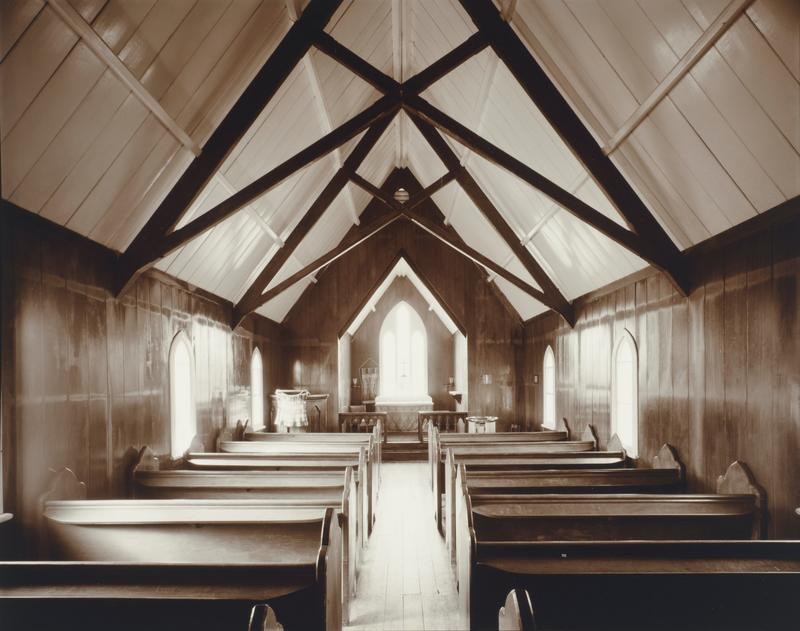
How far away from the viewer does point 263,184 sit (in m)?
5.33

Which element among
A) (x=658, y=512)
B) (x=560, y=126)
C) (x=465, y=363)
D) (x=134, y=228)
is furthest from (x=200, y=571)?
(x=465, y=363)

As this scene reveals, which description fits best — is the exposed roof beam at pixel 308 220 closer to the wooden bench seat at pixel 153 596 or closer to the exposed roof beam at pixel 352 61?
the exposed roof beam at pixel 352 61

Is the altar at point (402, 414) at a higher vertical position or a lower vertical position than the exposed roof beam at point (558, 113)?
lower

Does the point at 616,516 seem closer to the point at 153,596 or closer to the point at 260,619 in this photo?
the point at 260,619

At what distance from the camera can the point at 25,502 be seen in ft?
11.9

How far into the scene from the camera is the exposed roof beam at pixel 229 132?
5.00 metres

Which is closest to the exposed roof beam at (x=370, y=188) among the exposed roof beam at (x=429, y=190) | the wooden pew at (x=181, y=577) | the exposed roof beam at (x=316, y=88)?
the exposed roof beam at (x=429, y=190)

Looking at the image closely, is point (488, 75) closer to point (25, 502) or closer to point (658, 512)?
point (658, 512)

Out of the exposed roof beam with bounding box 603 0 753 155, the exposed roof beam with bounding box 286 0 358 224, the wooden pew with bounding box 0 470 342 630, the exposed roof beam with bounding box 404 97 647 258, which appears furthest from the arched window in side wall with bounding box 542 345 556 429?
the wooden pew with bounding box 0 470 342 630

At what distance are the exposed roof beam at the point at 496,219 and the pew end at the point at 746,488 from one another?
4.60 metres

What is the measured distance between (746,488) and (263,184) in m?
4.98

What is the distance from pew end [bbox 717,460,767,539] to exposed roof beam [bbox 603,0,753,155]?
2.96 meters

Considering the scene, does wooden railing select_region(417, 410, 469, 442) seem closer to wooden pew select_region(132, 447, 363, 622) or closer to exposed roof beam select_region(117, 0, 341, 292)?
wooden pew select_region(132, 447, 363, 622)

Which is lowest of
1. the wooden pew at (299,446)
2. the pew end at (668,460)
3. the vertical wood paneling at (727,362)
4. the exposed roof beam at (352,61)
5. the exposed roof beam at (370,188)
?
the wooden pew at (299,446)
